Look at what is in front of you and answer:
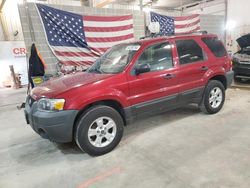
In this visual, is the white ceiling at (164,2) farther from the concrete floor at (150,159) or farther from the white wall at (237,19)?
the concrete floor at (150,159)

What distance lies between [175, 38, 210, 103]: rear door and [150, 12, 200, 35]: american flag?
3.95 metres

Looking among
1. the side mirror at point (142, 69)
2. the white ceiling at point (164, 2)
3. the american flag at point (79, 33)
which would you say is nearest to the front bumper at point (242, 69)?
the american flag at point (79, 33)

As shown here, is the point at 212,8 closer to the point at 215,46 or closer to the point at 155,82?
the point at 215,46

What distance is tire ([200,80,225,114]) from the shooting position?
3830mm

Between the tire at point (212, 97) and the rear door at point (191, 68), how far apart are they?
0.50 ft

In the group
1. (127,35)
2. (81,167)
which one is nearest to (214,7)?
(127,35)

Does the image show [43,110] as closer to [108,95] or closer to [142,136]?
[108,95]

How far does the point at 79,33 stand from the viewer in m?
5.96

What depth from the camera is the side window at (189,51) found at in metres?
3.45

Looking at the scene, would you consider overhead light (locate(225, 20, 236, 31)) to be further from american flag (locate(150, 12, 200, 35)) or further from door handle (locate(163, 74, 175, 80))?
door handle (locate(163, 74, 175, 80))

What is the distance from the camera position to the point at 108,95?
2.71m

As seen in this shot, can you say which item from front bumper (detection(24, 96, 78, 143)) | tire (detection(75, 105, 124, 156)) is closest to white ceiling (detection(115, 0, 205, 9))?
tire (detection(75, 105, 124, 156))

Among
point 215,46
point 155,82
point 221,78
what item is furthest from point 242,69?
point 155,82

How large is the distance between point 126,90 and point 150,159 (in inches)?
38.4
